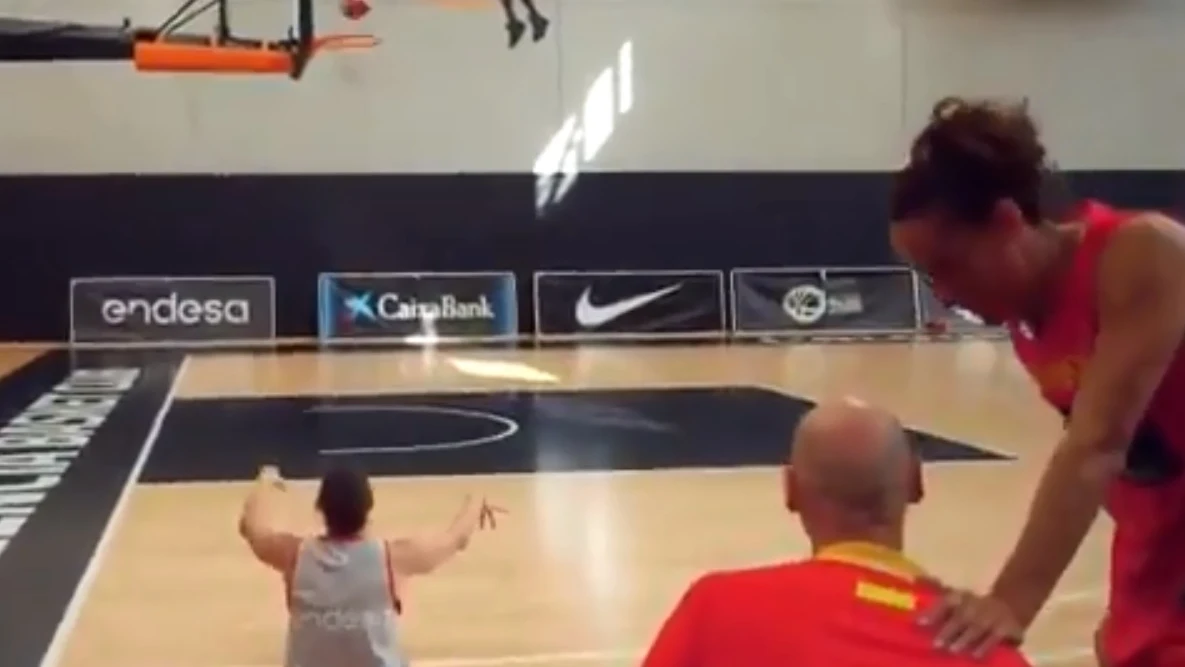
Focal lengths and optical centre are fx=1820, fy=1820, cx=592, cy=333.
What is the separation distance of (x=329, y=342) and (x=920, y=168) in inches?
653

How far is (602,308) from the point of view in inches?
754

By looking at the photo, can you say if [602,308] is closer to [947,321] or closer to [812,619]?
[947,321]

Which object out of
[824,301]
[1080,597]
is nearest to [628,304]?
[824,301]

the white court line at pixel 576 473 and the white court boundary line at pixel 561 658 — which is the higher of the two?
the white court line at pixel 576 473

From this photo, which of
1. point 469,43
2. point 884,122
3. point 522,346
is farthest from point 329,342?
point 884,122

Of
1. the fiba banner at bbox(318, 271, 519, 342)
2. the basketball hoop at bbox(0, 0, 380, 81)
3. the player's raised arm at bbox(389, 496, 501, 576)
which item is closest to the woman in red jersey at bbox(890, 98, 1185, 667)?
the player's raised arm at bbox(389, 496, 501, 576)

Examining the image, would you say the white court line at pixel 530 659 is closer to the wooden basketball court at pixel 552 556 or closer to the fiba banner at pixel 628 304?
the wooden basketball court at pixel 552 556

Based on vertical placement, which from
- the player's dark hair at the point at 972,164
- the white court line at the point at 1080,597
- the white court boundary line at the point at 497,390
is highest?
the player's dark hair at the point at 972,164

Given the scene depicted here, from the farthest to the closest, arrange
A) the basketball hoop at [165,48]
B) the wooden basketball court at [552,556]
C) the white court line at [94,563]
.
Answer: the basketball hoop at [165,48] → the wooden basketball court at [552,556] → the white court line at [94,563]

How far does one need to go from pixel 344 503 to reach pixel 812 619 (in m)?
2.59

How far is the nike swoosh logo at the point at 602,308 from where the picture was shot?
19.1 meters

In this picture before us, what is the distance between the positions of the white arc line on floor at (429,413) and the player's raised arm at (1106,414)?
7.88m

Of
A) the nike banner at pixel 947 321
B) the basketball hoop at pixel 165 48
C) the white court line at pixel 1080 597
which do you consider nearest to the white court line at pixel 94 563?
the basketball hoop at pixel 165 48

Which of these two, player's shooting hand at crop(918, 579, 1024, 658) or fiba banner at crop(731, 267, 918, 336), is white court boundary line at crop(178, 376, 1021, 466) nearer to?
fiba banner at crop(731, 267, 918, 336)
